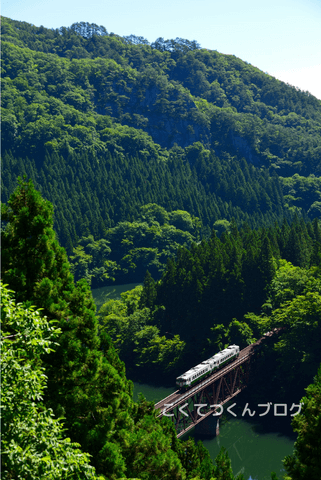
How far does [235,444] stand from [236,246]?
30.9m

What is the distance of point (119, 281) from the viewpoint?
119 meters

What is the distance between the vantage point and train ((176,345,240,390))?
152ft

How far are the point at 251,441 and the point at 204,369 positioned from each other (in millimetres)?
8176

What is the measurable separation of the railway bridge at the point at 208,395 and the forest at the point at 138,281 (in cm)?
232

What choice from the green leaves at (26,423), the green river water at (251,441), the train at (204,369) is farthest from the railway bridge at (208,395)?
the green leaves at (26,423)

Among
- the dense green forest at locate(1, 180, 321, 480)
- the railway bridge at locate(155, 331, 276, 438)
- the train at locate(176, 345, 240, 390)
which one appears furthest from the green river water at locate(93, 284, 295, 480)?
the dense green forest at locate(1, 180, 321, 480)

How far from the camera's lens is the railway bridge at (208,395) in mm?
43972

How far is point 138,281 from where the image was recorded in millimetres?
119438

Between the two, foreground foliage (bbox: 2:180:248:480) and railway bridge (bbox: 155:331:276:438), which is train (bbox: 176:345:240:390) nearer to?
railway bridge (bbox: 155:331:276:438)

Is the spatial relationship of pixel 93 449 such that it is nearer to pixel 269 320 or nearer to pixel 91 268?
pixel 269 320

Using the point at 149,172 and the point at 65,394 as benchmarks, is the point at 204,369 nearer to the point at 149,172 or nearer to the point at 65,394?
the point at 65,394

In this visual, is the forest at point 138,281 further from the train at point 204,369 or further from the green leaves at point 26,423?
the train at point 204,369

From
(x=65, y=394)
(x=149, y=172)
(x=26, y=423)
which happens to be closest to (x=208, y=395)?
(x=65, y=394)

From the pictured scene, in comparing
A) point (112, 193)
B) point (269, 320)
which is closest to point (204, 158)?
point (112, 193)
